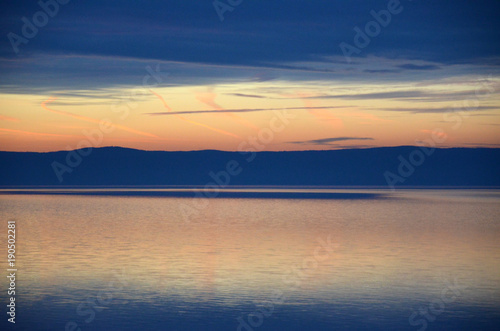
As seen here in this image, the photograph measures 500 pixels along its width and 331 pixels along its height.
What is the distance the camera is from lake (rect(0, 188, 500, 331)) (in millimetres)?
17562

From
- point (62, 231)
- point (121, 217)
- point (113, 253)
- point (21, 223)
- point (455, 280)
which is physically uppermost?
point (121, 217)

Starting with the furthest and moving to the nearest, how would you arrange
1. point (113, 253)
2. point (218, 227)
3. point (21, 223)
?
point (21, 223) → point (218, 227) → point (113, 253)

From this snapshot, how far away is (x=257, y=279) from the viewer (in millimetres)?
22547

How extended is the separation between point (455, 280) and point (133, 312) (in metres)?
10.7

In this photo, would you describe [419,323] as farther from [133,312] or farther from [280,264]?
[280,264]

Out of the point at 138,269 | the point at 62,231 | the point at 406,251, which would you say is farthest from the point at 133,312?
the point at 62,231

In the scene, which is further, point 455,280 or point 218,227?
point 218,227

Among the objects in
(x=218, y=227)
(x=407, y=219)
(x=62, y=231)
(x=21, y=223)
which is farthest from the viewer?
(x=407, y=219)

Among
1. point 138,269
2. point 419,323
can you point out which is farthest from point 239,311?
point 138,269

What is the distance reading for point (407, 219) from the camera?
47.9 metres

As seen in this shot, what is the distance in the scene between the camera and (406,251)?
29750 millimetres

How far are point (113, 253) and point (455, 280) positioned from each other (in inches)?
545

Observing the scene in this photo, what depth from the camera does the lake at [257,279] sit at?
57.6 ft

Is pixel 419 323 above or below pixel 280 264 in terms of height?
below
